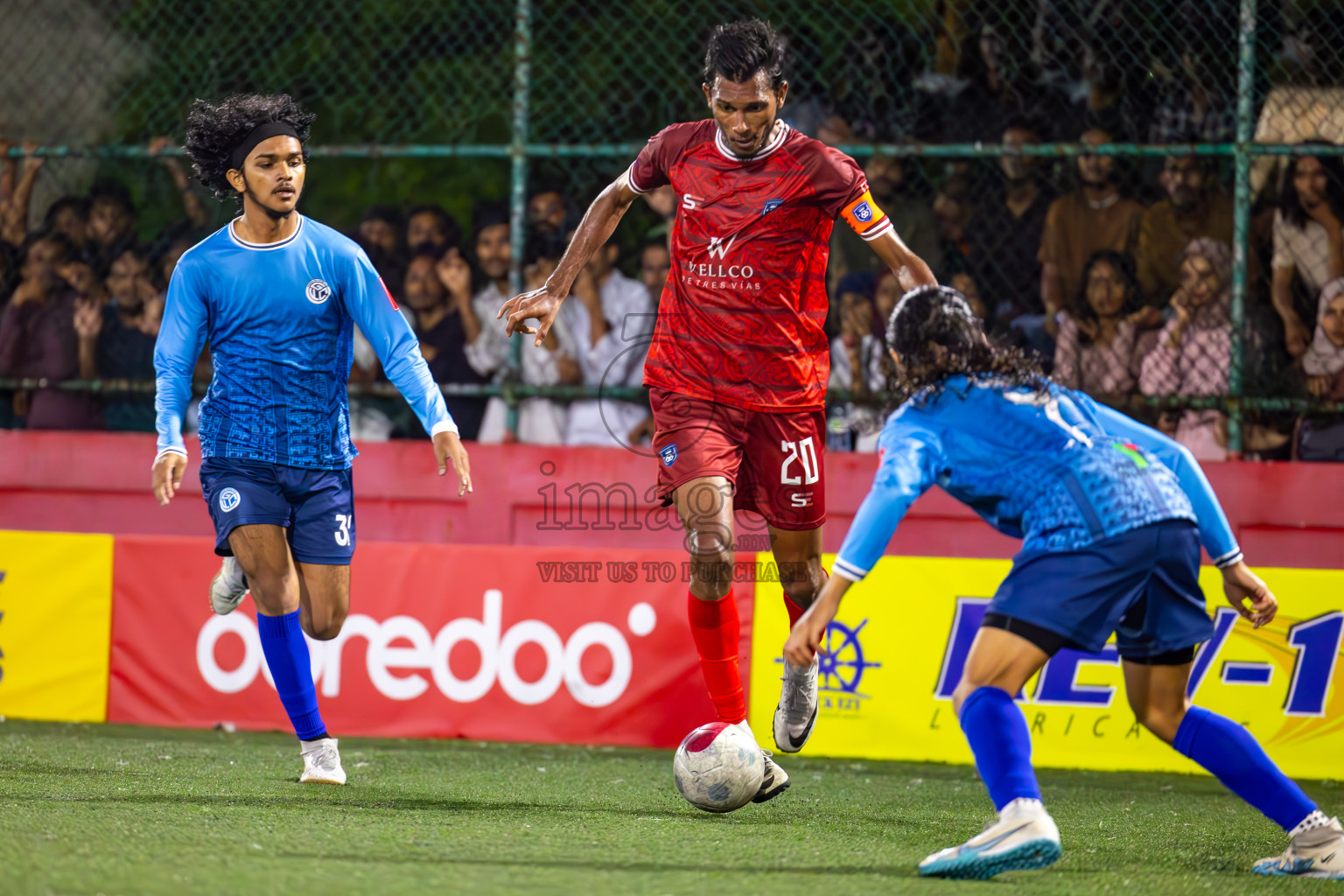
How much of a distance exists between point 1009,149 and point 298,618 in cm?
404

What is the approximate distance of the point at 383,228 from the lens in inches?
320

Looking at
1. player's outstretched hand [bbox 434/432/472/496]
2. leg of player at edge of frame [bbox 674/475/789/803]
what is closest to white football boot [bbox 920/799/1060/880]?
leg of player at edge of frame [bbox 674/475/789/803]

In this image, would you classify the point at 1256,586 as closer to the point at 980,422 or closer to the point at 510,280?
the point at 980,422

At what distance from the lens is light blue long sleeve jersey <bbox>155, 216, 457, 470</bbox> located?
4844mm

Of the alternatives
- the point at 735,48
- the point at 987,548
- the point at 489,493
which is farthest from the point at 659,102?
the point at 735,48

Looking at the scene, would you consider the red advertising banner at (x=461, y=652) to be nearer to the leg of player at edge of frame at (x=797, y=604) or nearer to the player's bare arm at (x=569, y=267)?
the leg of player at edge of frame at (x=797, y=604)

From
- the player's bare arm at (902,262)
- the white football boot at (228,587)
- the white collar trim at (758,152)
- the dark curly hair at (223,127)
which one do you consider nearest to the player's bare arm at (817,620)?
the player's bare arm at (902,262)

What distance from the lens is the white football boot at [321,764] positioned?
5.03 meters

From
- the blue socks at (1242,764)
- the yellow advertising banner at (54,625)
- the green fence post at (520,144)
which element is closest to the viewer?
the blue socks at (1242,764)

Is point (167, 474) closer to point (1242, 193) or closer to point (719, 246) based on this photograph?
point (719, 246)

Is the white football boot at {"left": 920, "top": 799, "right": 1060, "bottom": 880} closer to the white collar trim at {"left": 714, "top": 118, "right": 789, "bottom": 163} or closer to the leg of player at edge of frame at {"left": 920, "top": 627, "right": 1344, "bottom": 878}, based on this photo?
the leg of player at edge of frame at {"left": 920, "top": 627, "right": 1344, "bottom": 878}

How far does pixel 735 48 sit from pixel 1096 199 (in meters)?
3.32

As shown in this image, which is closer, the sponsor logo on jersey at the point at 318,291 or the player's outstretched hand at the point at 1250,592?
the player's outstretched hand at the point at 1250,592

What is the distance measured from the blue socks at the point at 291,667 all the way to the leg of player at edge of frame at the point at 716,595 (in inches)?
53.7
